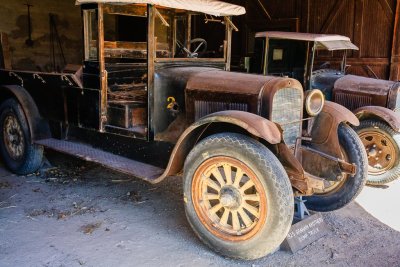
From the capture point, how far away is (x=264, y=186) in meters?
2.77

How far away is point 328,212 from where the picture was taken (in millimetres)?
3949

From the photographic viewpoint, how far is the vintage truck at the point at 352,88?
4.93 metres

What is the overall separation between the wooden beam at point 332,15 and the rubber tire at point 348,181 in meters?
6.05

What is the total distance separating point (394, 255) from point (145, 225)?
6.87 feet

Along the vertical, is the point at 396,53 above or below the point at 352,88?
above

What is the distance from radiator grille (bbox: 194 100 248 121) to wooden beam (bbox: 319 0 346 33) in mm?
6753

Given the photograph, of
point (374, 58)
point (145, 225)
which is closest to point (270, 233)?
point (145, 225)

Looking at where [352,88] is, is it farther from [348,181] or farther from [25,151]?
[25,151]

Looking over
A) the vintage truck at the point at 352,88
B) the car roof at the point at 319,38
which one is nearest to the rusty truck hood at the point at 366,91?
the vintage truck at the point at 352,88

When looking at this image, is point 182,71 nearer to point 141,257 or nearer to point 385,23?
point 141,257

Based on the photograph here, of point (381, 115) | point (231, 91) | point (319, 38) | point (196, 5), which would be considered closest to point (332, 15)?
point (319, 38)

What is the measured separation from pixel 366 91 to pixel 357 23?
389 cm

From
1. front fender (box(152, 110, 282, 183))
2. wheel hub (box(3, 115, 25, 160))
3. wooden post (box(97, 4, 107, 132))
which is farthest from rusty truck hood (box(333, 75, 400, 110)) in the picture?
wheel hub (box(3, 115, 25, 160))

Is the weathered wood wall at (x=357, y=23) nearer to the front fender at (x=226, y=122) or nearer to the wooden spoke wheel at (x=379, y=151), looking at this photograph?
the wooden spoke wheel at (x=379, y=151)
